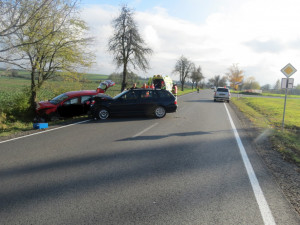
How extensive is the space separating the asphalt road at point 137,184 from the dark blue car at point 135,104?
4598 millimetres

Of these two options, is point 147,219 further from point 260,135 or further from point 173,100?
point 173,100

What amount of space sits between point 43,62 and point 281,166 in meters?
12.7

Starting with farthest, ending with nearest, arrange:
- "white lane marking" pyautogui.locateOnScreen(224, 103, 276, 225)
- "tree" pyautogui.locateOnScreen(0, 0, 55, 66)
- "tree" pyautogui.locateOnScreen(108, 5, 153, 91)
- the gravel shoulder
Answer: "tree" pyautogui.locateOnScreen(108, 5, 153, 91) < "tree" pyautogui.locateOnScreen(0, 0, 55, 66) < the gravel shoulder < "white lane marking" pyautogui.locateOnScreen(224, 103, 276, 225)

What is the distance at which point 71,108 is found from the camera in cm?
1198

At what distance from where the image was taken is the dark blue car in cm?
1164

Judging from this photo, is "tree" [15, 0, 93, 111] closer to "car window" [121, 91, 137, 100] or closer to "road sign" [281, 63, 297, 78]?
"car window" [121, 91, 137, 100]

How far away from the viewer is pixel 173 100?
12734 millimetres

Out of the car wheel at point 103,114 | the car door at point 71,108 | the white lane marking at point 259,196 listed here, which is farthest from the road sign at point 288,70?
the car door at point 71,108

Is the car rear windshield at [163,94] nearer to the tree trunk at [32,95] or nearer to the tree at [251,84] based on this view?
the tree trunk at [32,95]

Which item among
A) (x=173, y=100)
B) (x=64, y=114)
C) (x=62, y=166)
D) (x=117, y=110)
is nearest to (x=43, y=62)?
(x=64, y=114)

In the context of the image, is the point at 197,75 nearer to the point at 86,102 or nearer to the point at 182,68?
the point at 182,68

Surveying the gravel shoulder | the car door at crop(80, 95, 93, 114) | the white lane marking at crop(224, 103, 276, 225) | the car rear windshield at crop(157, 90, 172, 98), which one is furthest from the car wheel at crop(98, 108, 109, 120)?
the white lane marking at crop(224, 103, 276, 225)

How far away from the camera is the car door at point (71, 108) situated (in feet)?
38.5

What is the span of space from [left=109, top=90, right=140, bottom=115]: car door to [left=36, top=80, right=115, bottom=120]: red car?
60.8 inches
